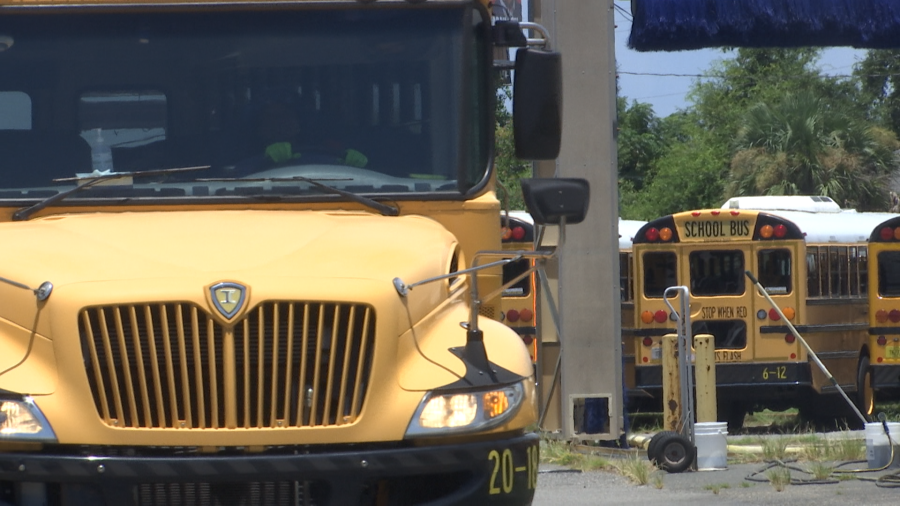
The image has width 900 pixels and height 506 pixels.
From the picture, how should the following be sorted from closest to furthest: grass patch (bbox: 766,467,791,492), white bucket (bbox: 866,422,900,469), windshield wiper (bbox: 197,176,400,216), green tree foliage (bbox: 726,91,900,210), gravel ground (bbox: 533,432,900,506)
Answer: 1. windshield wiper (bbox: 197,176,400,216)
2. gravel ground (bbox: 533,432,900,506)
3. grass patch (bbox: 766,467,791,492)
4. white bucket (bbox: 866,422,900,469)
5. green tree foliage (bbox: 726,91,900,210)

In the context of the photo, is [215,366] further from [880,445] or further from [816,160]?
[816,160]

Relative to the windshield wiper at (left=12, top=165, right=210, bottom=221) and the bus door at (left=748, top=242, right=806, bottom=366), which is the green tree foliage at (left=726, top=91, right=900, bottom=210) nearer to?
the bus door at (left=748, top=242, right=806, bottom=366)

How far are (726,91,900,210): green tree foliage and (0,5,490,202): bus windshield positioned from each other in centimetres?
3326

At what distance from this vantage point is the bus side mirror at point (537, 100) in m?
5.35

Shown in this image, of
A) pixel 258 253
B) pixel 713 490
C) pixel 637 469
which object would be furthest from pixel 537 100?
pixel 637 469

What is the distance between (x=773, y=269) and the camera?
16844 millimetres

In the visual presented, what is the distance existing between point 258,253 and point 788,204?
15724 mm

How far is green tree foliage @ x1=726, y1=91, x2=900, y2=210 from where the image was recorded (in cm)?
3806

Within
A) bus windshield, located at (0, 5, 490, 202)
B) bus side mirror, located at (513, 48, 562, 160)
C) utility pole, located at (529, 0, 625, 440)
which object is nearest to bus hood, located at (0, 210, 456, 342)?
bus windshield, located at (0, 5, 490, 202)

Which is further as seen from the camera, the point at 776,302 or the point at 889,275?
the point at 889,275

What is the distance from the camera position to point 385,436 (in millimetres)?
4133

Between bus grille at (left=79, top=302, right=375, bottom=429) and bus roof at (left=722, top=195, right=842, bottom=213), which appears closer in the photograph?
bus grille at (left=79, top=302, right=375, bottom=429)

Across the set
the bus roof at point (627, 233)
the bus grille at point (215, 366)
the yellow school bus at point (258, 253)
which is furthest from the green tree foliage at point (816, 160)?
the bus grille at point (215, 366)

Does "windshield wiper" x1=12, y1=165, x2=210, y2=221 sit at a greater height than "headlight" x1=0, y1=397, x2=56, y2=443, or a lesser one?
greater
